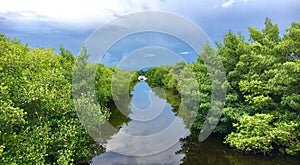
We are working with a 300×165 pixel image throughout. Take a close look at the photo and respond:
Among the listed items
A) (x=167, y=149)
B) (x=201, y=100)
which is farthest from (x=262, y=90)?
(x=167, y=149)

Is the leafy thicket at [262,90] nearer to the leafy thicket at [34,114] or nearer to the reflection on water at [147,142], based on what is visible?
the reflection on water at [147,142]

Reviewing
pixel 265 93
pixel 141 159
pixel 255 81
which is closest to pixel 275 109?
Answer: pixel 265 93

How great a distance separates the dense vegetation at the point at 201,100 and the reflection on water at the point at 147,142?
1.89 metres

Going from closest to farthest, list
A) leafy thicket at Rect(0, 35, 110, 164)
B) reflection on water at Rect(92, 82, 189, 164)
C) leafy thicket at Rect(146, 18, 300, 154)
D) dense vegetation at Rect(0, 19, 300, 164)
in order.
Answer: leafy thicket at Rect(0, 35, 110, 164)
dense vegetation at Rect(0, 19, 300, 164)
leafy thicket at Rect(146, 18, 300, 154)
reflection on water at Rect(92, 82, 189, 164)

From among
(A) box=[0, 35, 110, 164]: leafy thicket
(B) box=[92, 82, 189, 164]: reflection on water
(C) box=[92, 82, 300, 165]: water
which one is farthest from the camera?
(B) box=[92, 82, 189, 164]: reflection on water

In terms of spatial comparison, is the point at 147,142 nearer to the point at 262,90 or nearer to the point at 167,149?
the point at 167,149

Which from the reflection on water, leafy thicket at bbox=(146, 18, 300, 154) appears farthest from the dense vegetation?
the reflection on water

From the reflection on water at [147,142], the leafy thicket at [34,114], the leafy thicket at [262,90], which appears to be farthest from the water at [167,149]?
the leafy thicket at [34,114]

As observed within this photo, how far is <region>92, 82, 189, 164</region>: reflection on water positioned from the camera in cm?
1594

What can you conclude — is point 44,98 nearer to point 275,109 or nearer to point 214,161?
point 214,161

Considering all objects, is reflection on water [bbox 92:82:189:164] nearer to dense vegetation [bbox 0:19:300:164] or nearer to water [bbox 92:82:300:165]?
water [bbox 92:82:300:165]

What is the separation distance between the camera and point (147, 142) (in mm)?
19578

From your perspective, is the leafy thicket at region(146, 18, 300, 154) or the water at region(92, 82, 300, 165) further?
the water at region(92, 82, 300, 165)

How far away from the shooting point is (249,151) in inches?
626
